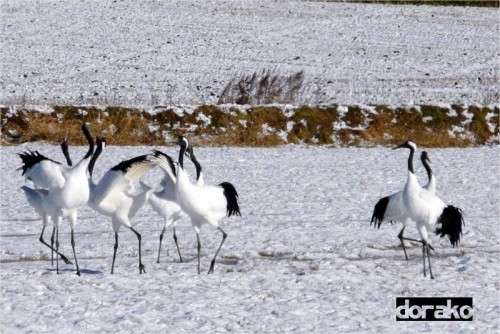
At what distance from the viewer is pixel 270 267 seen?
12.3 meters

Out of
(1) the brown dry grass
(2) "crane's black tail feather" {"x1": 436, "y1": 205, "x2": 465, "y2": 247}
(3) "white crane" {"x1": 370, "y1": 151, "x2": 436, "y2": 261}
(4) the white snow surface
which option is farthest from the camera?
(4) the white snow surface

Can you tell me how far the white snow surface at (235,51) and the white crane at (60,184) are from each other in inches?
502

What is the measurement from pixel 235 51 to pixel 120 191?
85.6ft

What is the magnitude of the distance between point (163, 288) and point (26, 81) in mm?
21291

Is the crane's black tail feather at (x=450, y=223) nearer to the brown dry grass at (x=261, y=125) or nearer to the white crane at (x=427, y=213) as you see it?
the white crane at (x=427, y=213)

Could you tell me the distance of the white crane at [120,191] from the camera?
37.8 ft

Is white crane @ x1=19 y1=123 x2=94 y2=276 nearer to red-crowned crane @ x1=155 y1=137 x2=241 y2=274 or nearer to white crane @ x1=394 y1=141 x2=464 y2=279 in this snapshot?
red-crowned crane @ x1=155 y1=137 x2=241 y2=274

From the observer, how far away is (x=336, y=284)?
37.6 feet

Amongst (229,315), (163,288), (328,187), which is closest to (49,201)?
(163,288)

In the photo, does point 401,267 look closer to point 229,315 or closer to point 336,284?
point 336,284

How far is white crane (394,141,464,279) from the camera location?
12.0 metres

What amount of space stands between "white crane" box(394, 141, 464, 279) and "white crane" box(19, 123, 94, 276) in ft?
13.1

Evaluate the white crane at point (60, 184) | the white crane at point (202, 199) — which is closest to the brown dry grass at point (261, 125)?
the white crane at point (202, 199)

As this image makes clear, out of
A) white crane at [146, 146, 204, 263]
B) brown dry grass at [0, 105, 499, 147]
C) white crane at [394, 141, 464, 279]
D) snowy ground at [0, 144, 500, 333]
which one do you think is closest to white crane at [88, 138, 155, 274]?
white crane at [146, 146, 204, 263]
